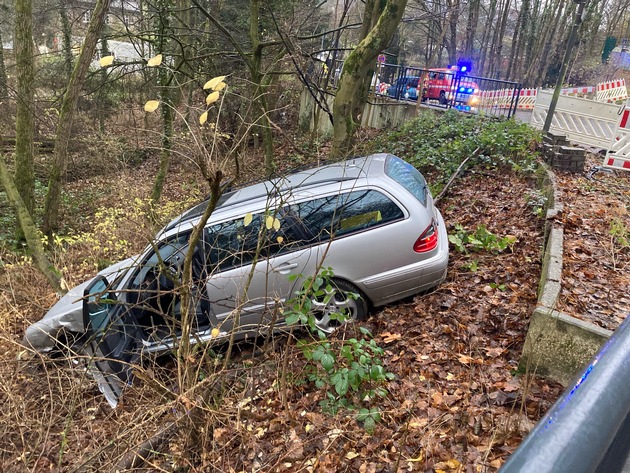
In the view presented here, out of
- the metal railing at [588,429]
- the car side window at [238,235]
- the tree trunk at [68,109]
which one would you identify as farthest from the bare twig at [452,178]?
the tree trunk at [68,109]

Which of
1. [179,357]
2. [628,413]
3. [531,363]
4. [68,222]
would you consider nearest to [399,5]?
[531,363]

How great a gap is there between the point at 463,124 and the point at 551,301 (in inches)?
323

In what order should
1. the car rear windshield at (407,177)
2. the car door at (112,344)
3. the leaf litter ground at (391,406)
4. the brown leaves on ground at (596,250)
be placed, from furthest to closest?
the car rear windshield at (407,177) → the car door at (112,344) → the brown leaves on ground at (596,250) → the leaf litter ground at (391,406)

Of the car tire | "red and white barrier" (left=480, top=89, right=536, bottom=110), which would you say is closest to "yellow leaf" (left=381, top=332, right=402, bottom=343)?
the car tire

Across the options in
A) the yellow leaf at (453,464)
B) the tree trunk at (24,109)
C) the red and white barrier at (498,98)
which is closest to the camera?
the yellow leaf at (453,464)

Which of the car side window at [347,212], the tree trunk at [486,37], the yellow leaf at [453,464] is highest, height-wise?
the tree trunk at [486,37]

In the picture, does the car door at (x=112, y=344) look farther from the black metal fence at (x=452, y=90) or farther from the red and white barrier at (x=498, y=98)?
the red and white barrier at (x=498, y=98)

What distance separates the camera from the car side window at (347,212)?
4621mm

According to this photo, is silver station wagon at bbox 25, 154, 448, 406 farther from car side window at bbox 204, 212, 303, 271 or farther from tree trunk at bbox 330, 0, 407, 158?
tree trunk at bbox 330, 0, 407, 158

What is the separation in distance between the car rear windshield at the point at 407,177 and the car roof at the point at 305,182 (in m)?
0.11

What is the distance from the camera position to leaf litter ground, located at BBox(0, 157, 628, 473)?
2.99 metres

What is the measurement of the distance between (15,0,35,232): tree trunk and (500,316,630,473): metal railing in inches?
421

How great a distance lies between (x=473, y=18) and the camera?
3012 cm

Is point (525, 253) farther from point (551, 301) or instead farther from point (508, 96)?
point (508, 96)
